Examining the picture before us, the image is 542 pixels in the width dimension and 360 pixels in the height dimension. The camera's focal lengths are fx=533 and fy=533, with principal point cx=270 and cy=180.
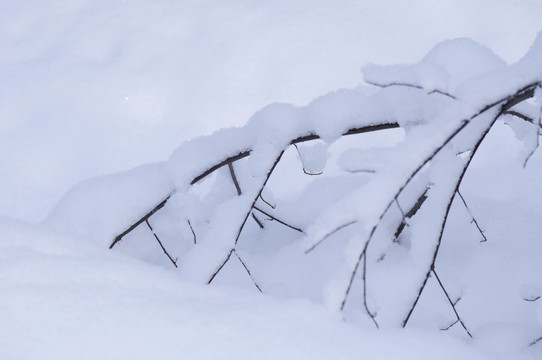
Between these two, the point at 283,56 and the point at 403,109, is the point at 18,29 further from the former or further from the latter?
the point at 403,109

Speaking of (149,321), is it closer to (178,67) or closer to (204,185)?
(204,185)

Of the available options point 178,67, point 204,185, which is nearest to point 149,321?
point 204,185

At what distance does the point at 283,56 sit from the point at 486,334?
1.40 meters

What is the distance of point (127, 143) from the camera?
2070mm

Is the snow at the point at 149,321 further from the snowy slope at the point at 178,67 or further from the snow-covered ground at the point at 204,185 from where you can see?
the snowy slope at the point at 178,67

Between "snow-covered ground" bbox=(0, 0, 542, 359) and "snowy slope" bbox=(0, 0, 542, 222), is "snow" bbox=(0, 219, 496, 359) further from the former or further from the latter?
"snowy slope" bbox=(0, 0, 542, 222)

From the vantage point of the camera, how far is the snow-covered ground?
0.76 m

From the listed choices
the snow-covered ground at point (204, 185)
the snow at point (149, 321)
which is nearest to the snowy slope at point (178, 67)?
the snow-covered ground at point (204, 185)

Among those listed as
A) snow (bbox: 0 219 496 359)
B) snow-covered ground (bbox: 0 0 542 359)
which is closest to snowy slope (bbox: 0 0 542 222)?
snow-covered ground (bbox: 0 0 542 359)

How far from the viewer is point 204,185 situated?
1.93 metres

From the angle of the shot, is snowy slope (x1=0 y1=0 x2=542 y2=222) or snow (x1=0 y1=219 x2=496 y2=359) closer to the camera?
snow (x1=0 y1=219 x2=496 y2=359)

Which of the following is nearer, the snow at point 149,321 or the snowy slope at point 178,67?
the snow at point 149,321

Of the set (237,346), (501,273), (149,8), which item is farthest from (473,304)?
(149,8)

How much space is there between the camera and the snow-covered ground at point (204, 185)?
756 millimetres
